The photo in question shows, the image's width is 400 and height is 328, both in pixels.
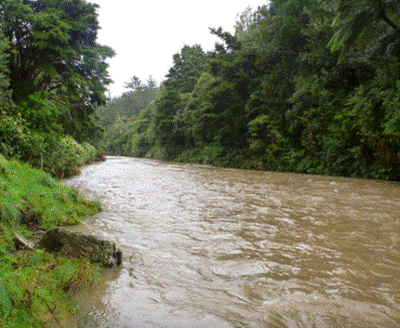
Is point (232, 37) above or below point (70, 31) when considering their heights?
above

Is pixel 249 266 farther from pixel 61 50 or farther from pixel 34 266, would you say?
pixel 61 50

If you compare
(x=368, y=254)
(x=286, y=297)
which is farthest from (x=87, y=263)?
(x=368, y=254)

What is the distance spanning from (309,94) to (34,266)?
15612mm

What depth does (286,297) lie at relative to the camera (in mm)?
2854

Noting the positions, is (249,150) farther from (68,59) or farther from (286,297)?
(286,297)

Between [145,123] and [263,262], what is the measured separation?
47333mm

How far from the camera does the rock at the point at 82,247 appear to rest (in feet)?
11.3

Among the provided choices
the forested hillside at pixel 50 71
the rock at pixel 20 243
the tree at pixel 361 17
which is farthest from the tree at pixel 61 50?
the tree at pixel 361 17

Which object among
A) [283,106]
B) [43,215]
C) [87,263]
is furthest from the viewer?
[283,106]

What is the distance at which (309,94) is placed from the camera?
16.0 metres

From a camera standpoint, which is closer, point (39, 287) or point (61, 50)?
point (39, 287)

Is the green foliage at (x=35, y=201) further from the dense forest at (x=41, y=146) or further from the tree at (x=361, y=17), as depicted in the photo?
the tree at (x=361, y=17)

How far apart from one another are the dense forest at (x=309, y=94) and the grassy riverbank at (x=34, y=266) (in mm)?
8780

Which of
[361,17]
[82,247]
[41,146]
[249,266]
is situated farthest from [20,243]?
[361,17]
